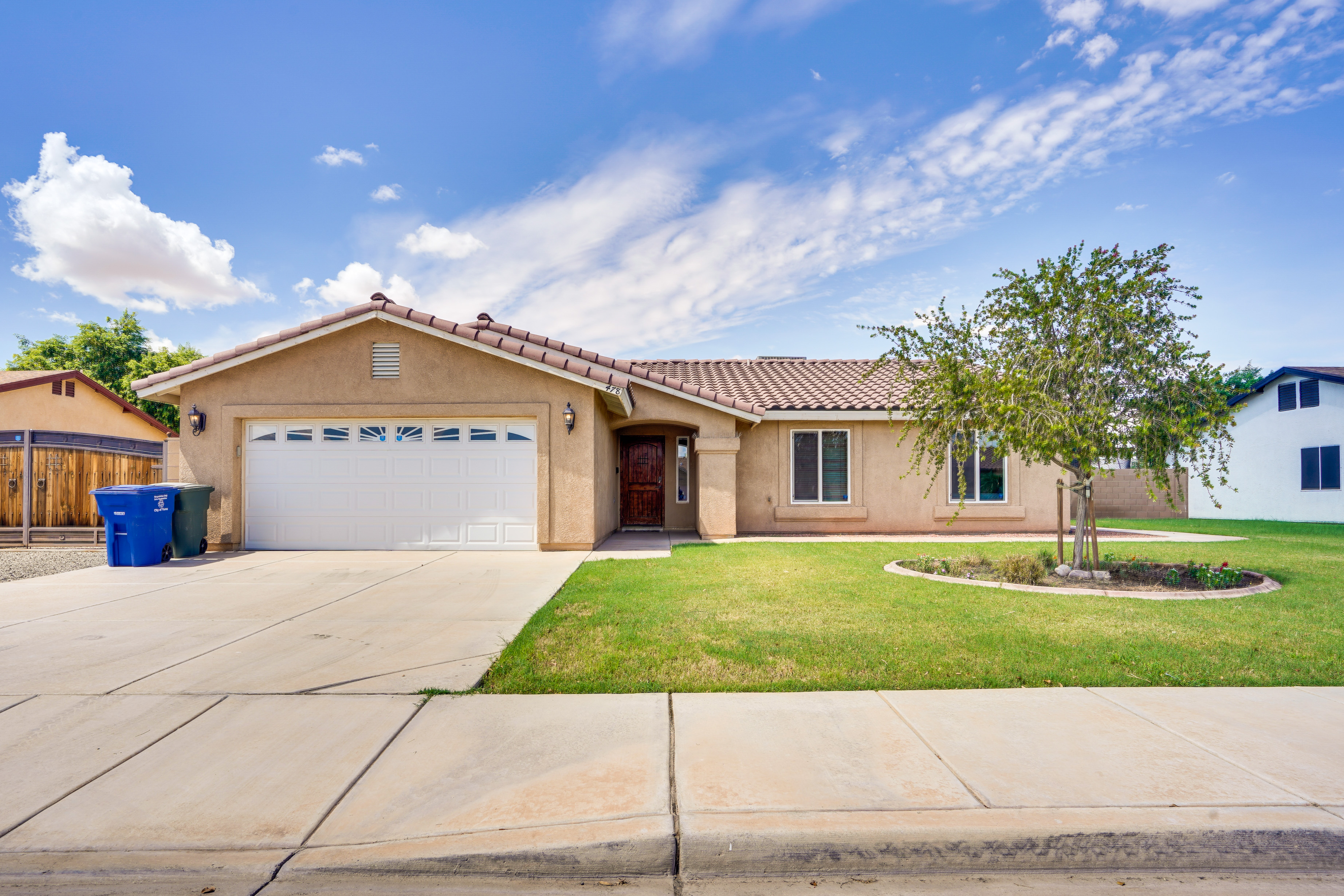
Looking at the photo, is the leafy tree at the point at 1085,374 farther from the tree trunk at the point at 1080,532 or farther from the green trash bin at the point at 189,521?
the green trash bin at the point at 189,521

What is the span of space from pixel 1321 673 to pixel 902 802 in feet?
12.9

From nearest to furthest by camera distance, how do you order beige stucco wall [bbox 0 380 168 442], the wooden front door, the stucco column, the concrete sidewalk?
the concrete sidewalk
the stucco column
the wooden front door
beige stucco wall [bbox 0 380 168 442]

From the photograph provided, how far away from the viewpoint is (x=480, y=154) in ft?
46.8

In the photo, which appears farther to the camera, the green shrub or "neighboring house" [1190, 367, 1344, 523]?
"neighboring house" [1190, 367, 1344, 523]

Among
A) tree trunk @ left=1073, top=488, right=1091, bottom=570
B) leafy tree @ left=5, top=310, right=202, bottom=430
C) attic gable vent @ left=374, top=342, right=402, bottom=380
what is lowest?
tree trunk @ left=1073, top=488, right=1091, bottom=570

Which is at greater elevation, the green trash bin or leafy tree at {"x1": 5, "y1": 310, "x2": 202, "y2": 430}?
leafy tree at {"x1": 5, "y1": 310, "x2": 202, "y2": 430}

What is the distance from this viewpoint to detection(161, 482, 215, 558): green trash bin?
10531mm

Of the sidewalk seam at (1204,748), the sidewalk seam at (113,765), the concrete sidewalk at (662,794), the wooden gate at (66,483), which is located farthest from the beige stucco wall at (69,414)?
the sidewalk seam at (1204,748)

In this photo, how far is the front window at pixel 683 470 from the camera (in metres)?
15.8

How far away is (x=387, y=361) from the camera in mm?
11406

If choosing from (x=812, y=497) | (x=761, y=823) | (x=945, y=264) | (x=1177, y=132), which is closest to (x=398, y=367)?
(x=812, y=497)

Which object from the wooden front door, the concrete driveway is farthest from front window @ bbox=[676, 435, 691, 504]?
the concrete driveway

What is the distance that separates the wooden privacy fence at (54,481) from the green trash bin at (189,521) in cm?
466

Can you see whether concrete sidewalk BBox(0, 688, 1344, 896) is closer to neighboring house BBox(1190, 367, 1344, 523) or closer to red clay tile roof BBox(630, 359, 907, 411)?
red clay tile roof BBox(630, 359, 907, 411)
